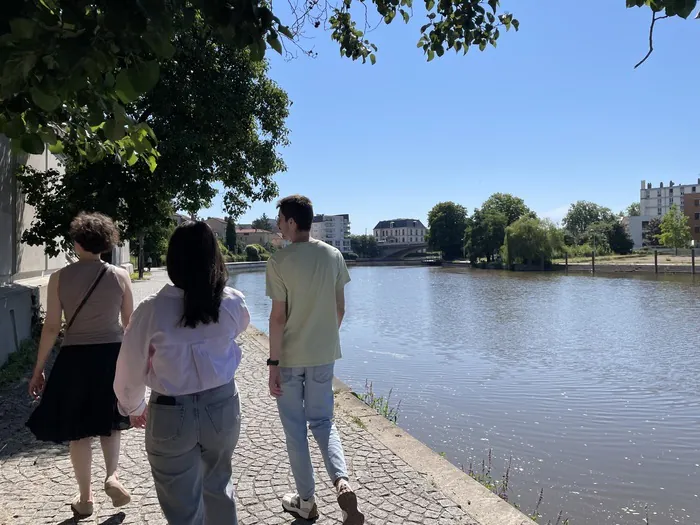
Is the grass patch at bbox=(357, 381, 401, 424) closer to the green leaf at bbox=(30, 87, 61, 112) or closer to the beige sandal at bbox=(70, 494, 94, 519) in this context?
the beige sandal at bbox=(70, 494, 94, 519)

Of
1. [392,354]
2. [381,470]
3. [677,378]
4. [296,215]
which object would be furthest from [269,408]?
[677,378]

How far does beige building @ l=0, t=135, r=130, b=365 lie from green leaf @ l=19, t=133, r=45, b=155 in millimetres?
6087

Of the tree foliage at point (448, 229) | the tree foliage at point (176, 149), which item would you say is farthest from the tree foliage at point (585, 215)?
the tree foliage at point (176, 149)

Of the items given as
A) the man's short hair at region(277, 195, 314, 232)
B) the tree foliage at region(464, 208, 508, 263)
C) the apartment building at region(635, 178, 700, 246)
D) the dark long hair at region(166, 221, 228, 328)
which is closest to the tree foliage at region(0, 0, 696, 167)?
the dark long hair at region(166, 221, 228, 328)

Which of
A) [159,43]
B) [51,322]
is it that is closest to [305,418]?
[51,322]

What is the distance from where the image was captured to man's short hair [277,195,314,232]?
329 centimetres

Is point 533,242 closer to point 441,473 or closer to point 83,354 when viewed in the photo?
point 441,473

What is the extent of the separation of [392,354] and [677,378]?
5.98 meters

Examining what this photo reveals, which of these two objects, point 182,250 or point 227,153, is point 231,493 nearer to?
point 182,250

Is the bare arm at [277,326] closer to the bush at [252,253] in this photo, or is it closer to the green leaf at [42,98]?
the green leaf at [42,98]

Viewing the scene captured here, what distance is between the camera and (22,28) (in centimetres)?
139

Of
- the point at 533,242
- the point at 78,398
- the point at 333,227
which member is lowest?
the point at 78,398

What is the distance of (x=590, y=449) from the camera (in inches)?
267

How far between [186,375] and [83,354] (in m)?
1.33
